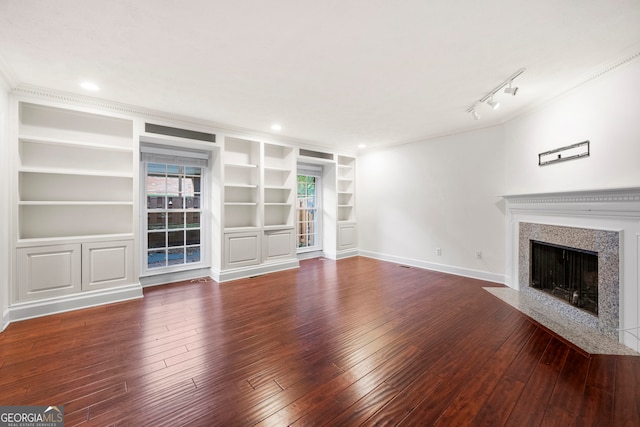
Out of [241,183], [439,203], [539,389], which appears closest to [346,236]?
[439,203]

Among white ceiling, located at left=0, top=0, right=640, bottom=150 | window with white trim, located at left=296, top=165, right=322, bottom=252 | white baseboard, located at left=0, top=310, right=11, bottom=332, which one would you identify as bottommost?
white baseboard, located at left=0, top=310, right=11, bottom=332

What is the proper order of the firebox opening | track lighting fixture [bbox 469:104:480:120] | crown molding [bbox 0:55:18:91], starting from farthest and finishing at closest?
track lighting fixture [bbox 469:104:480:120]
the firebox opening
crown molding [bbox 0:55:18:91]

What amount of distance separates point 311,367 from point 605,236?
3.07 m

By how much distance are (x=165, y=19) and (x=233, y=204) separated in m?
2.99

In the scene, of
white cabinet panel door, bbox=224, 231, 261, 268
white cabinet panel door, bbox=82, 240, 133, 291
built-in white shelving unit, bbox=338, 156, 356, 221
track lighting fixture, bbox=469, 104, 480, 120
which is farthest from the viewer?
built-in white shelving unit, bbox=338, 156, 356, 221

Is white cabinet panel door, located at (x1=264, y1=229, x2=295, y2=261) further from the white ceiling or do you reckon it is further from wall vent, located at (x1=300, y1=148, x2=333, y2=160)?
the white ceiling

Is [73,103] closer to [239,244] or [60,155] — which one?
[60,155]

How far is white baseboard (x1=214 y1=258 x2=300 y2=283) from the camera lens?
442 centimetres

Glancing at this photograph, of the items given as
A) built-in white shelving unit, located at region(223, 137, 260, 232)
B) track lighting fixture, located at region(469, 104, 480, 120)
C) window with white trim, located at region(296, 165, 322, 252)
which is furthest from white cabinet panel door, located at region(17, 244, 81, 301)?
track lighting fixture, located at region(469, 104, 480, 120)

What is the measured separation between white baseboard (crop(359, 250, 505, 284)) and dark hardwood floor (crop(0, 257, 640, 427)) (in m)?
1.13

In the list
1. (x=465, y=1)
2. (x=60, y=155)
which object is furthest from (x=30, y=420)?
(x=465, y=1)

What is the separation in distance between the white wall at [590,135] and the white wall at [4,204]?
5.95 m

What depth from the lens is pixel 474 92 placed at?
3.10 meters

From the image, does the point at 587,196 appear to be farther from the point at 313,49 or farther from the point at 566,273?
the point at 313,49
